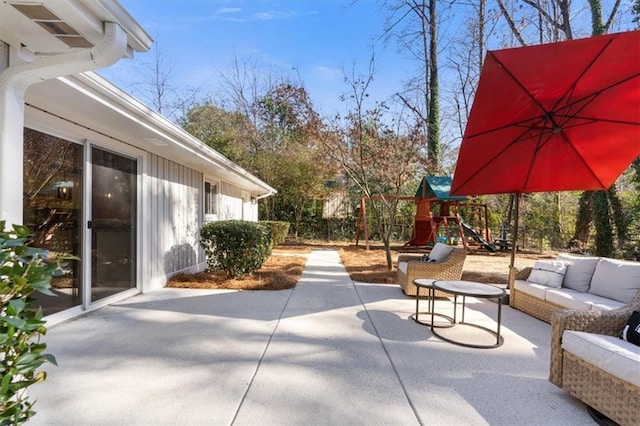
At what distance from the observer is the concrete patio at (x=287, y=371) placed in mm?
2143

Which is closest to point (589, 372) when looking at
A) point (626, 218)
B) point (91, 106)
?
point (91, 106)

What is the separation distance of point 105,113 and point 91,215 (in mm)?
Answer: 1393

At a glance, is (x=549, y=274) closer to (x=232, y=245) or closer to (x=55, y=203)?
(x=232, y=245)

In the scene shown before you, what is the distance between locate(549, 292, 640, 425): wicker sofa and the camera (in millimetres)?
1951

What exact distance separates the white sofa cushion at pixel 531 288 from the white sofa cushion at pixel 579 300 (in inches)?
3.4

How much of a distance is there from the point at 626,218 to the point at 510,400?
997 centimetres

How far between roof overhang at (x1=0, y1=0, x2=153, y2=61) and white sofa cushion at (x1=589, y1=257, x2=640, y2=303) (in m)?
5.16

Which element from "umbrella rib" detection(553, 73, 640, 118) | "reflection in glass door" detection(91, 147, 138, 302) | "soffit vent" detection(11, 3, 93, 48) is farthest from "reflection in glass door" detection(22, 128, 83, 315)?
"umbrella rib" detection(553, 73, 640, 118)

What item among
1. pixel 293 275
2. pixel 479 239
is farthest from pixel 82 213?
pixel 479 239

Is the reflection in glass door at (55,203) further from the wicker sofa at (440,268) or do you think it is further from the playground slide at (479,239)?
the playground slide at (479,239)

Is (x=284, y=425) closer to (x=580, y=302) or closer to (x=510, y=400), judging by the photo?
(x=510, y=400)

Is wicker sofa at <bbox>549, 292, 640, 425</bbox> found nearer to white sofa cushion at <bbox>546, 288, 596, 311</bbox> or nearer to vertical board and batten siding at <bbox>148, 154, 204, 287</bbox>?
white sofa cushion at <bbox>546, 288, 596, 311</bbox>

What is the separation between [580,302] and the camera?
12.0 feet

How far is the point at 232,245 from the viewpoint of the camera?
6.02m
